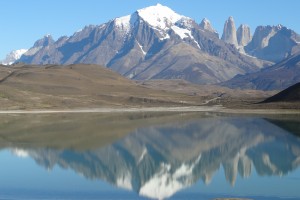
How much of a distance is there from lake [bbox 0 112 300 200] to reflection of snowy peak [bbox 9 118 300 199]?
0.11m

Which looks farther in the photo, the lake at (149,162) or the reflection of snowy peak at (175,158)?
the reflection of snowy peak at (175,158)

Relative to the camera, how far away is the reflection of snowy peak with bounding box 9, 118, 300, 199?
206ft

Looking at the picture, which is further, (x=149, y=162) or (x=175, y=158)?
(x=175, y=158)

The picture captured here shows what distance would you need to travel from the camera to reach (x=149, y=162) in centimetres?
7762

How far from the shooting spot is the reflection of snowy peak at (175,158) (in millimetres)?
62844

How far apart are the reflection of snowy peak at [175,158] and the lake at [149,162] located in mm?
112

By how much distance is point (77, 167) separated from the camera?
73.5 m

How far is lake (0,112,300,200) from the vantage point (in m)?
54.6

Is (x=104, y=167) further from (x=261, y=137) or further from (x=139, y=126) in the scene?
(x=139, y=126)

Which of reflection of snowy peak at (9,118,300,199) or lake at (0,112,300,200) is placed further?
reflection of snowy peak at (9,118,300,199)

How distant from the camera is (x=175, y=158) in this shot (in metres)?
83.0

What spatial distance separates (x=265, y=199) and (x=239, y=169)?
20.2 meters

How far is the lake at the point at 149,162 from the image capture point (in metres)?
54.6

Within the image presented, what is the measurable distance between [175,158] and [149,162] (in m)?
6.70
